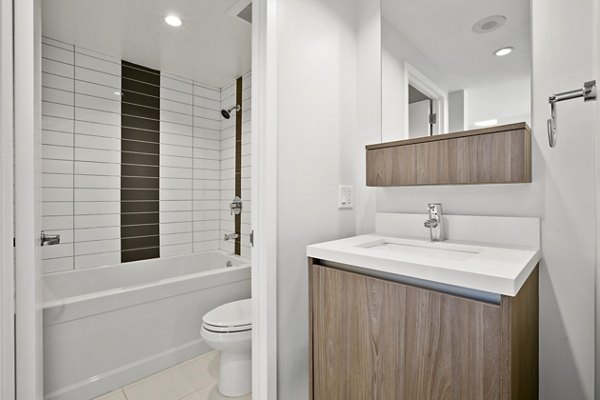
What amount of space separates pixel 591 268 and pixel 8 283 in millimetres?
1793

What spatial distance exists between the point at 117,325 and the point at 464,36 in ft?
8.00

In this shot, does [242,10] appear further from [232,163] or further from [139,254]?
[139,254]

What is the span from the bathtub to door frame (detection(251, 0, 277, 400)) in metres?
1.01

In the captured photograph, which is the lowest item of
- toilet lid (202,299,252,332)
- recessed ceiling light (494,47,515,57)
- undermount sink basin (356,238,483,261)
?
toilet lid (202,299,252,332)

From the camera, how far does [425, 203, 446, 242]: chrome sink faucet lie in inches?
47.6

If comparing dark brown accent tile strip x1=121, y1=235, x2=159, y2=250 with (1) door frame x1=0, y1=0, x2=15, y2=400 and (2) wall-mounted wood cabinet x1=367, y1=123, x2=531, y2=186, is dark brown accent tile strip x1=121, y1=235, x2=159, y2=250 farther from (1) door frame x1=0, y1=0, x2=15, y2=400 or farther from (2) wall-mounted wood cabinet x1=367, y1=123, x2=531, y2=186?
(2) wall-mounted wood cabinet x1=367, y1=123, x2=531, y2=186

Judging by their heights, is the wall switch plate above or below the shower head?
below

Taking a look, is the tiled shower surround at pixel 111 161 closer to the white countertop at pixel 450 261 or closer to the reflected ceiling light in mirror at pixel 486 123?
the white countertop at pixel 450 261

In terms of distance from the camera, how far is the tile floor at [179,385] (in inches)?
62.6

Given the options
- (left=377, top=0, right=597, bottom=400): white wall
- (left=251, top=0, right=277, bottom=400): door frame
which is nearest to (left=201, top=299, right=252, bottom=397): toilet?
(left=251, top=0, right=277, bottom=400): door frame

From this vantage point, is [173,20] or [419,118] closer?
[419,118]

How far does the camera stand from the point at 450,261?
32.3 inches

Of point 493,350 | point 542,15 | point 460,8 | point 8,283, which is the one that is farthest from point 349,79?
point 8,283

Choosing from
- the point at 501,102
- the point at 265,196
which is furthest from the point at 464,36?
the point at 265,196
